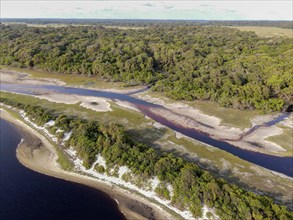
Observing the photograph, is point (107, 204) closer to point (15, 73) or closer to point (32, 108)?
point (32, 108)

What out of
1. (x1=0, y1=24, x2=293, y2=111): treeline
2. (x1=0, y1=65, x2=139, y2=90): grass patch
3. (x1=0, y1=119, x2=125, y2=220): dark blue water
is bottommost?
(x1=0, y1=119, x2=125, y2=220): dark blue water

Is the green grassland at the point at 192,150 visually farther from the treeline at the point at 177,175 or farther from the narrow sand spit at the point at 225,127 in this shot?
the treeline at the point at 177,175

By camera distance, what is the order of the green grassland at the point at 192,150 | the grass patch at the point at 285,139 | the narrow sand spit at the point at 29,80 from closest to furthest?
1. the green grassland at the point at 192,150
2. the grass patch at the point at 285,139
3. the narrow sand spit at the point at 29,80

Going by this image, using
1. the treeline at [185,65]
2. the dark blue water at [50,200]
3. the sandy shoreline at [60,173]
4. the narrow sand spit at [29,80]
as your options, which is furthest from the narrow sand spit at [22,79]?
the dark blue water at [50,200]

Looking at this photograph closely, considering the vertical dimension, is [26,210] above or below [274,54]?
below

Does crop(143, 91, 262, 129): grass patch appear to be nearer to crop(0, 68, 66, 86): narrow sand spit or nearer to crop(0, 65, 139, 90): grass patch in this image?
crop(0, 65, 139, 90): grass patch

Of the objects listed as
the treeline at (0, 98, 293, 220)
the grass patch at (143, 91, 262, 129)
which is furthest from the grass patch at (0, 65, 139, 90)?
the treeline at (0, 98, 293, 220)

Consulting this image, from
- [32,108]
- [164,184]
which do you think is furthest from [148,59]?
[164,184]
